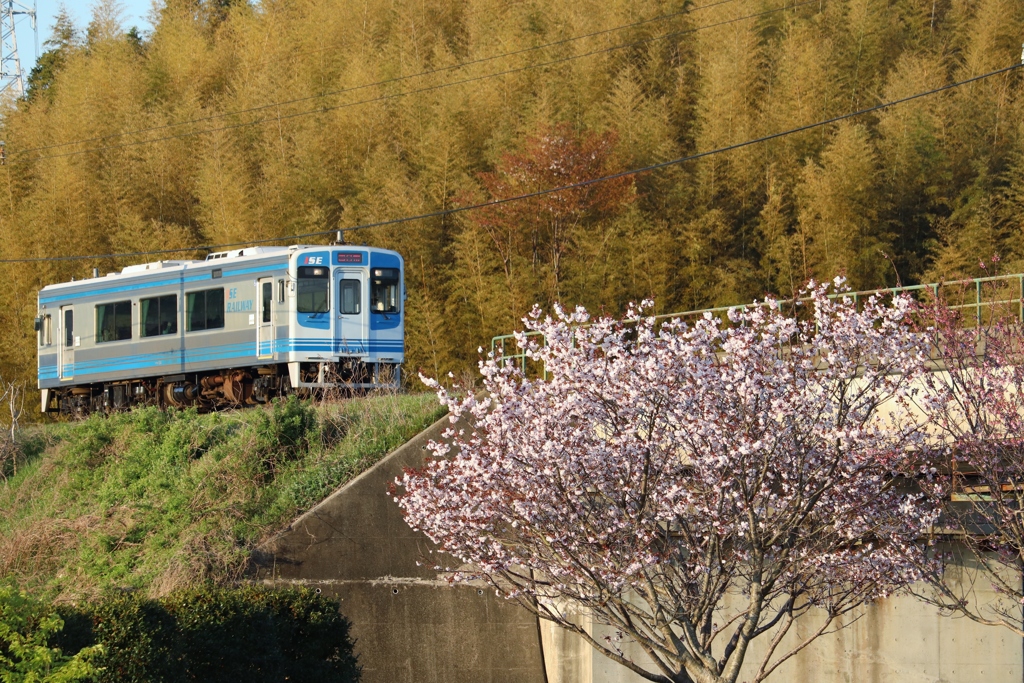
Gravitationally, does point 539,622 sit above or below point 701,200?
below

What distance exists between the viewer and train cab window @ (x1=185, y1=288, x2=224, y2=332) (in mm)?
19922

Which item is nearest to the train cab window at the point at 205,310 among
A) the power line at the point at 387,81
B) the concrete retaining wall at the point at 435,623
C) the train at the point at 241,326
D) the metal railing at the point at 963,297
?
the train at the point at 241,326

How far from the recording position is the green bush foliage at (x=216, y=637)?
8.32m

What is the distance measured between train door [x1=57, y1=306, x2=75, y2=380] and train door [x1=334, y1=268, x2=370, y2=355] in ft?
20.6

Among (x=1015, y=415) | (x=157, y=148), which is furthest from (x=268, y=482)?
(x=157, y=148)

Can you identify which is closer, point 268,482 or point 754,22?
point 268,482

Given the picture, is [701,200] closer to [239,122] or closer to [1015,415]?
[239,122]

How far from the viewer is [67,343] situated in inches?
894

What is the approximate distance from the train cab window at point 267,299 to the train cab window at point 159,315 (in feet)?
7.06

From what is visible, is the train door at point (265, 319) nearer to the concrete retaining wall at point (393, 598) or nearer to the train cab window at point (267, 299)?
the train cab window at point (267, 299)

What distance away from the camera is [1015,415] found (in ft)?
33.4

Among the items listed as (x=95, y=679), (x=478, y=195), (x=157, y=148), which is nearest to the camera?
(x=95, y=679)

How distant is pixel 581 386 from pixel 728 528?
59.9 inches

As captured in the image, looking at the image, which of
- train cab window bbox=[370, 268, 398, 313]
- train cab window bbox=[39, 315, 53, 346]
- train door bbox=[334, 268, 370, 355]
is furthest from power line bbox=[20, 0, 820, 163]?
train door bbox=[334, 268, 370, 355]
